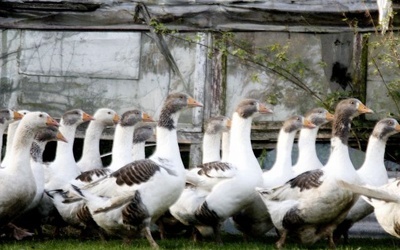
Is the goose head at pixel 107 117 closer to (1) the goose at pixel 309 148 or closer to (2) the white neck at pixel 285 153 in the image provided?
(2) the white neck at pixel 285 153

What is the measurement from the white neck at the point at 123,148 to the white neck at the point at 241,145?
4.46 ft

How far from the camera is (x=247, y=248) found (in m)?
13.6

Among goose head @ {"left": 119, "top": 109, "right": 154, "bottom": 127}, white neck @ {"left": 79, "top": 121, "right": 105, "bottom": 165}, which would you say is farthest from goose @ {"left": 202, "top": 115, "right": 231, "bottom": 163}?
white neck @ {"left": 79, "top": 121, "right": 105, "bottom": 165}

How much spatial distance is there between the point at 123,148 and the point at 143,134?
58 centimetres

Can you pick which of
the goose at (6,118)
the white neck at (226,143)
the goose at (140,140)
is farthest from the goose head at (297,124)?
the goose at (6,118)

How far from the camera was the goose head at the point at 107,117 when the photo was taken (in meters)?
16.3

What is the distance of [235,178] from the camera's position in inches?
570

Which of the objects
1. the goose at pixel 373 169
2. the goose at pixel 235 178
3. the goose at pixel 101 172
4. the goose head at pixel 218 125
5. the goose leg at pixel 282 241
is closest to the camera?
the goose leg at pixel 282 241

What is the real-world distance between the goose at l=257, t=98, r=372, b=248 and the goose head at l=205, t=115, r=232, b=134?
1.62 meters

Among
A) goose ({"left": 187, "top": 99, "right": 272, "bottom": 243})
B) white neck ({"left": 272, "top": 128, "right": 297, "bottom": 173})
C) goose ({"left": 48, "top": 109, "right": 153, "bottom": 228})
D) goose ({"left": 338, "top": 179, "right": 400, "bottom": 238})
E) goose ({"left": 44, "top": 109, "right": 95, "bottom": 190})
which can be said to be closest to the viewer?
goose ({"left": 338, "top": 179, "right": 400, "bottom": 238})

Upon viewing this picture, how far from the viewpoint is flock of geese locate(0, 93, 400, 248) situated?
13.7 meters

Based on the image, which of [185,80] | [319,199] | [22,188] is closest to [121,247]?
[22,188]

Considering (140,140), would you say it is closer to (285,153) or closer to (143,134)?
(143,134)

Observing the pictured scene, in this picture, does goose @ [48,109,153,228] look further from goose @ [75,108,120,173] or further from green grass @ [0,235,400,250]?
goose @ [75,108,120,173]
